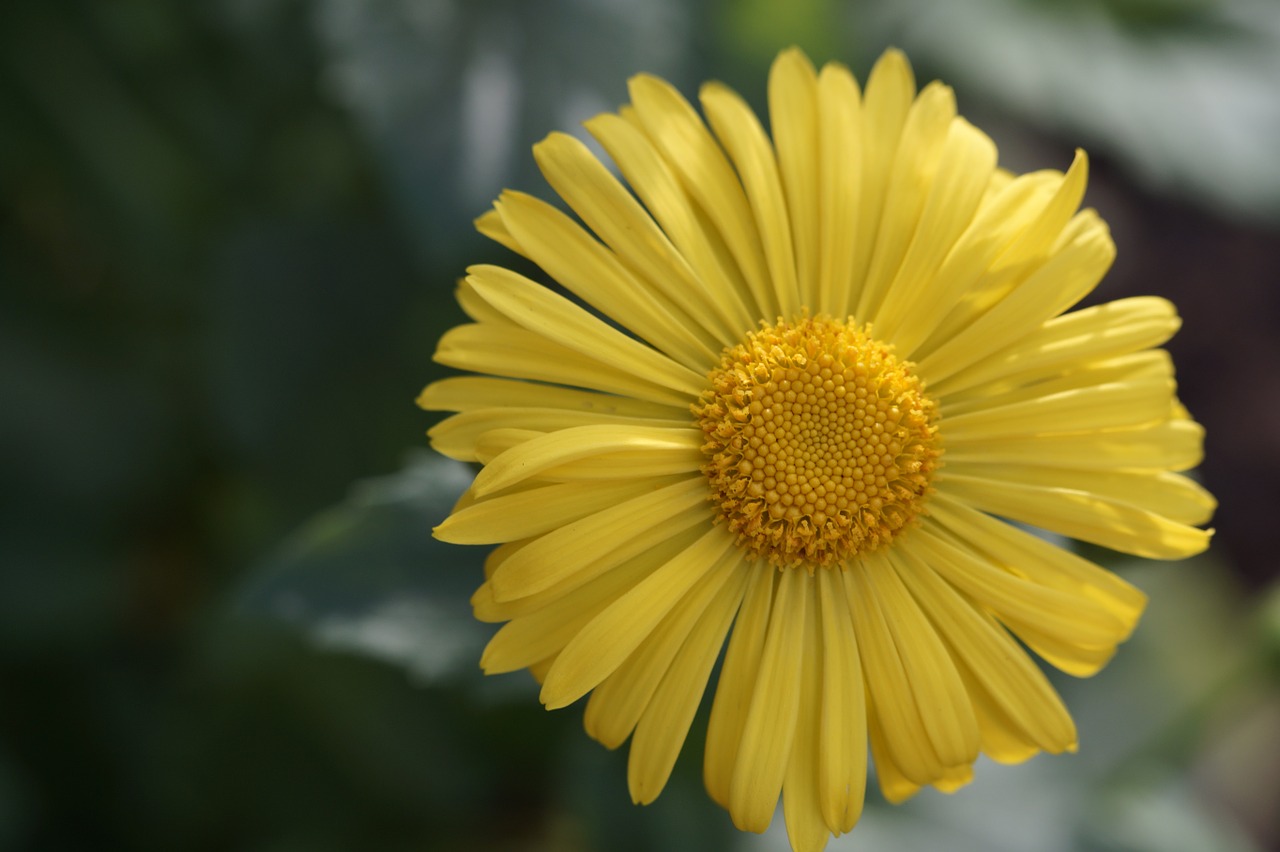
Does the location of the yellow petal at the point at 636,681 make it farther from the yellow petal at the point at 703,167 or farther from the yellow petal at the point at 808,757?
the yellow petal at the point at 703,167

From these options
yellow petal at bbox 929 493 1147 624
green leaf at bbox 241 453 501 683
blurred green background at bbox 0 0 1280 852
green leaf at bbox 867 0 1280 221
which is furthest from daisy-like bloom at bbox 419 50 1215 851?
green leaf at bbox 867 0 1280 221

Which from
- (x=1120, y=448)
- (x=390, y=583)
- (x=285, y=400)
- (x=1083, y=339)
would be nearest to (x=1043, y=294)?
(x=1083, y=339)

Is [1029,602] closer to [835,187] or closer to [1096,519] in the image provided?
[1096,519]

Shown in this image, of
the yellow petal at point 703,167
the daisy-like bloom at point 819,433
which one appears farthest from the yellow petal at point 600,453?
the yellow petal at point 703,167

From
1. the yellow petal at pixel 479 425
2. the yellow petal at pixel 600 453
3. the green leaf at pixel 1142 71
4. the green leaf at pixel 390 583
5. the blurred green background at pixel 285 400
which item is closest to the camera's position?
the yellow petal at pixel 600 453

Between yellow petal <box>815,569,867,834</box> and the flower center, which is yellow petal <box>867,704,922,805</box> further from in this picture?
the flower center

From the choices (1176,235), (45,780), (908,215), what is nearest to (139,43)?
(45,780)
